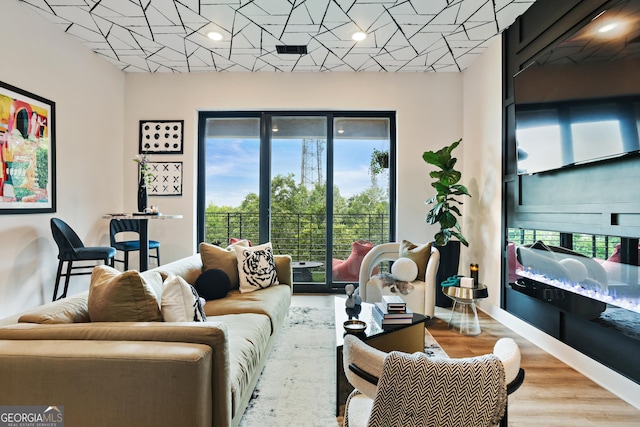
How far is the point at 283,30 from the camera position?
352 cm

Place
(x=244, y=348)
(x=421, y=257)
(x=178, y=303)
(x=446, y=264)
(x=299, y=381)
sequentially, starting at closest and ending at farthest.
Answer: (x=178, y=303)
(x=244, y=348)
(x=299, y=381)
(x=421, y=257)
(x=446, y=264)

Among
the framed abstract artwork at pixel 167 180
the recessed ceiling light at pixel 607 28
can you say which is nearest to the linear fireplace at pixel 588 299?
the recessed ceiling light at pixel 607 28

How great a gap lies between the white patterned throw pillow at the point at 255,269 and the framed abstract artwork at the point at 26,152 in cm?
199

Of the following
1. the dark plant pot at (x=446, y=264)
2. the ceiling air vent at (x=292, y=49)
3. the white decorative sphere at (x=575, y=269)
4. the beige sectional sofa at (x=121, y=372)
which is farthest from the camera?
the dark plant pot at (x=446, y=264)

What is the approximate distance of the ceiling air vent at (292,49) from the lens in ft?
12.6

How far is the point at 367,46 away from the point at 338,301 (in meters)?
2.77

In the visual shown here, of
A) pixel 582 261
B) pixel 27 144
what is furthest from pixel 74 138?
pixel 582 261

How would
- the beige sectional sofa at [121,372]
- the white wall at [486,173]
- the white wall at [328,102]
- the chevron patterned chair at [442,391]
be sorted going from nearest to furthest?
the chevron patterned chair at [442,391]
the beige sectional sofa at [121,372]
the white wall at [486,173]
the white wall at [328,102]

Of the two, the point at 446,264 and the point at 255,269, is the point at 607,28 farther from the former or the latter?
the point at 255,269

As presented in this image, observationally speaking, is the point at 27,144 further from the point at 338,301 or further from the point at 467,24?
the point at 467,24

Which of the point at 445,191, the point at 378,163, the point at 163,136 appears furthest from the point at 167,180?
the point at 445,191

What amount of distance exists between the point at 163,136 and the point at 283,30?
7.20 ft

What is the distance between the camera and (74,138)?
3.77 meters

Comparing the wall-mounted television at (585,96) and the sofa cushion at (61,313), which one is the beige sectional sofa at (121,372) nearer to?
the sofa cushion at (61,313)
